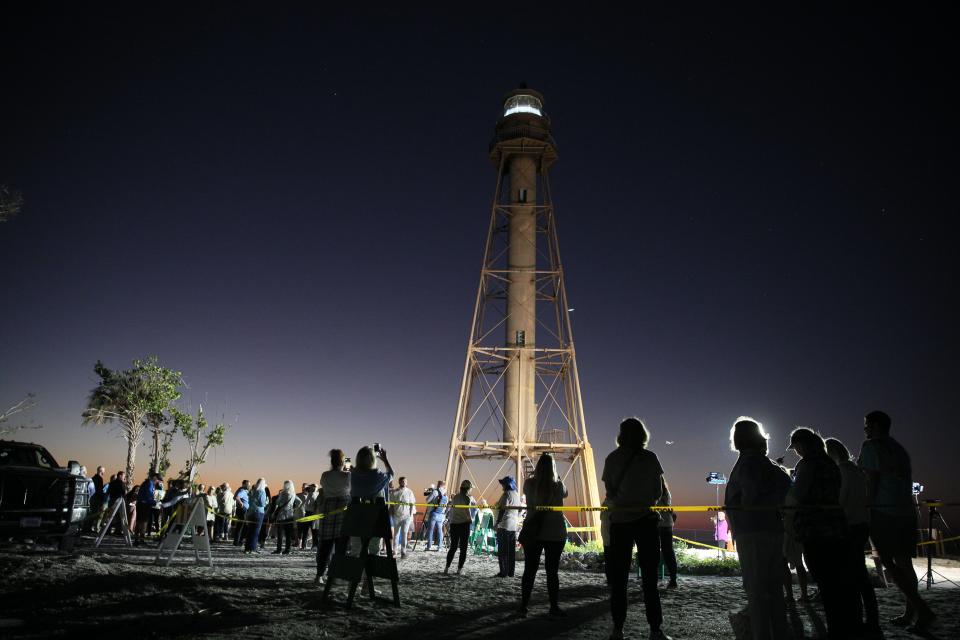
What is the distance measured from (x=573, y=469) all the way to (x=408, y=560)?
12136mm

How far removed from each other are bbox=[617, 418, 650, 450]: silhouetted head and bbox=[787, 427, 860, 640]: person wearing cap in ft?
4.15

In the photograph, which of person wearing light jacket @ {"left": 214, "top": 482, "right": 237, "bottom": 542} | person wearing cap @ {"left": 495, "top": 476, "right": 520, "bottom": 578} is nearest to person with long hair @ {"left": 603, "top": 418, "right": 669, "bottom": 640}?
person wearing cap @ {"left": 495, "top": 476, "right": 520, "bottom": 578}

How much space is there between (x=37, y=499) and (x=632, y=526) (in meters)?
11.0

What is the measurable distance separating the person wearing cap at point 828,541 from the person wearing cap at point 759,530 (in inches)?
12.2

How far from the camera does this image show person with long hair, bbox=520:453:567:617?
6859 millimetres

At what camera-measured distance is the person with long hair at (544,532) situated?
6.86m

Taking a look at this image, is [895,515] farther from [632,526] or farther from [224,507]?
[224,507]

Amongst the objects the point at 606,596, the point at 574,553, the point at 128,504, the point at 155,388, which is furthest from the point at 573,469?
the point at 155,388

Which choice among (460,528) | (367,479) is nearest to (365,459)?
(367,479)

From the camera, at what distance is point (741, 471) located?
504cm

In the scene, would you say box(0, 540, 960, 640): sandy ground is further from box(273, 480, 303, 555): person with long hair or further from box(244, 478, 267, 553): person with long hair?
box(273, 480, 303, 555): person with long hair

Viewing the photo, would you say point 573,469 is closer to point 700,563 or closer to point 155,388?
point 700,563

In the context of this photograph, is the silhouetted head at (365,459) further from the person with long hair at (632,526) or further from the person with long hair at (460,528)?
the person with long hair at (460,528)

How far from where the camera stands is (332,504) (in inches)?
330
